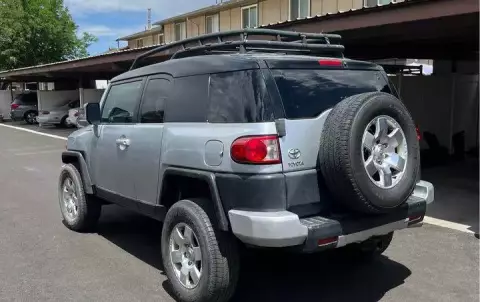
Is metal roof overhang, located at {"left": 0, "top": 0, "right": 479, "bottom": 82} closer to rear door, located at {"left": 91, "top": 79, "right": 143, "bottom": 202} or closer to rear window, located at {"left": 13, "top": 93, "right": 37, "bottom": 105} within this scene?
rear door, located at {"left": 91, "top": 79, "right": 143, "bottom": 202}

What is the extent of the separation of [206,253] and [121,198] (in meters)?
1.66

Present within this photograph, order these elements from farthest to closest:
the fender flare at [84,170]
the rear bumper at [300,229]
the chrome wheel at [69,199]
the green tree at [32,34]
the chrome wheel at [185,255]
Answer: the green tree at [32,34] → the chrome wheel at [69,199] → the fender flare at [84,170] → the chrome wheel at [185,255] → the rear bumper at [300,229]

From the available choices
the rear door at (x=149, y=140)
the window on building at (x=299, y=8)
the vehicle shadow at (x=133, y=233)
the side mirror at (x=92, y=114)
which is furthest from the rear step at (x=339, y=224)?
the window on building at (x=299, y=8)

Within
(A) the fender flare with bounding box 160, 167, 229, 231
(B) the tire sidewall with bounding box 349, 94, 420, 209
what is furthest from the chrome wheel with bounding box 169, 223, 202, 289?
(B) the tire sidewall with bounding box 349, 94, 420, 209

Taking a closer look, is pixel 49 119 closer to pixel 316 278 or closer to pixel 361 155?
pixel 316 278

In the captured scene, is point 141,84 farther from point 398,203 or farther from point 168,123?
point 398,203

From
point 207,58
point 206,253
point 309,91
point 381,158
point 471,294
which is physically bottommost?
point 471,294

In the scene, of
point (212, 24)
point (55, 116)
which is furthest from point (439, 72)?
point (55, 116)

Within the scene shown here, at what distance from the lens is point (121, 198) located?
4.92m

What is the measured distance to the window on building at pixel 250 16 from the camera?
2380 centimetres

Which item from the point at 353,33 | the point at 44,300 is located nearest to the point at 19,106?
the point at 353,33

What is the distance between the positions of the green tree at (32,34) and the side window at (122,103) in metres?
30.8

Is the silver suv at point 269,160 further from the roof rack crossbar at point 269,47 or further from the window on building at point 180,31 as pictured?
the window on building at point 180,31

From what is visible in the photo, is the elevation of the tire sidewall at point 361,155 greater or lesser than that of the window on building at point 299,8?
lesser
